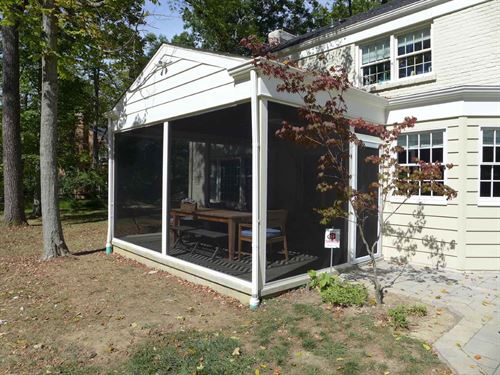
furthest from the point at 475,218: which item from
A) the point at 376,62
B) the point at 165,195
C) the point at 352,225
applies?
the point at 165,195

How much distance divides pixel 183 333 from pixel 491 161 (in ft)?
20.3

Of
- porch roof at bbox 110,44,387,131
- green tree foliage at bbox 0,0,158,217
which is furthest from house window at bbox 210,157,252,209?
green tree foliage at bbox 0,0,158,217

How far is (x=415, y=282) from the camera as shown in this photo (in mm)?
6129

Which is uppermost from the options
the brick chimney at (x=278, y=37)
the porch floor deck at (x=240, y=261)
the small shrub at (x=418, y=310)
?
the brick chimney at (x=278, y=37)

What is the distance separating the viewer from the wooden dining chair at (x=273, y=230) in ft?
19.8

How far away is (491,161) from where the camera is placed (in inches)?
267

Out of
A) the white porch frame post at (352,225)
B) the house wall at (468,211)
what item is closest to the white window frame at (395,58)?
the house wall at (468,211)

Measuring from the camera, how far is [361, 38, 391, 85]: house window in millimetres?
8539

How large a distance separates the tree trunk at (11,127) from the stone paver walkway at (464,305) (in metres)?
11.6

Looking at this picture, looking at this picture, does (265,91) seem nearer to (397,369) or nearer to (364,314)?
(364,314)

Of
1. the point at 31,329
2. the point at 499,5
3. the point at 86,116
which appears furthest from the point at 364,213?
the point at 86,116

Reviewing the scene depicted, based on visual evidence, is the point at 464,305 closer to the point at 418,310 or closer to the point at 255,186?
the point at 418,310

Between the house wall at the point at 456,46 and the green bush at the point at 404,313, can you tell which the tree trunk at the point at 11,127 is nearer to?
the house wall at the point at 456,46

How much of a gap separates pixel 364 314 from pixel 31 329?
4.07m
